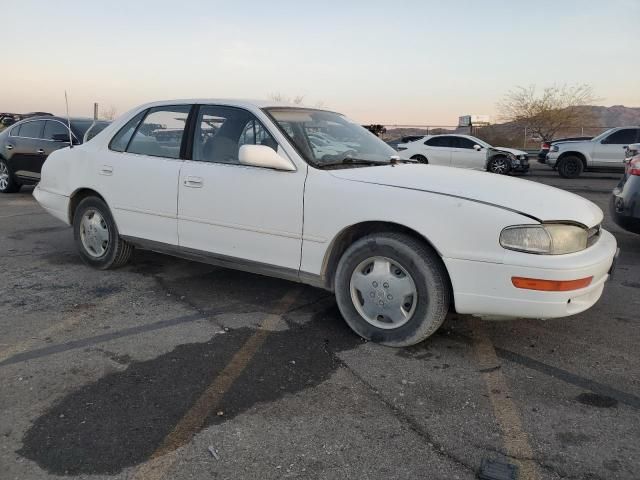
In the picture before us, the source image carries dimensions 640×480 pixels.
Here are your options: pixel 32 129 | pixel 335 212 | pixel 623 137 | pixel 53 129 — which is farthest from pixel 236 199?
pixel 623 137

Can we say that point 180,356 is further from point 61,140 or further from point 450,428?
point 61,140

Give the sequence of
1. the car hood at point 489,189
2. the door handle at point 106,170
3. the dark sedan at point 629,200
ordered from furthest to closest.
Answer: the dark sedan at point 629,200
the door handle at point 106,170
the car hood at point 489,189

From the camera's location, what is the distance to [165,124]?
477 centimetres

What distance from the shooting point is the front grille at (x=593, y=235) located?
11.7 ft

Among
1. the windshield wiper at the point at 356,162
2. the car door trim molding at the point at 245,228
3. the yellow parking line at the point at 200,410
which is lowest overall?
the yellow parking line at the point at 200,410

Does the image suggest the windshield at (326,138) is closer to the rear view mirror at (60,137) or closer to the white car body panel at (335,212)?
the white car body panel at (335,212)

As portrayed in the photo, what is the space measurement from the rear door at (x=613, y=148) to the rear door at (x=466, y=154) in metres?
3.24

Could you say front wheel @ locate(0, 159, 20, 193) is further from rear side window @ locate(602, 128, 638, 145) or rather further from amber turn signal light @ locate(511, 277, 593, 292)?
rear side window @ locate(602, 128, 638, 145)

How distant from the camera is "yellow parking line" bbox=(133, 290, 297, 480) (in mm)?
2383

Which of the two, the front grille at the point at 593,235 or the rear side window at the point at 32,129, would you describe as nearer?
the front grille at the point at 593,235

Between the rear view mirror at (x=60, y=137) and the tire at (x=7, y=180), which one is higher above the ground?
the rear view mirror at (x=60, y=137)

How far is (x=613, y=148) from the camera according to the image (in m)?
16.6

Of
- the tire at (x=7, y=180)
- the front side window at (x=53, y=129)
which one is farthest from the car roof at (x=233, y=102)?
the tire at (x=7, y=180)

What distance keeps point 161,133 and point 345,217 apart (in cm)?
202
